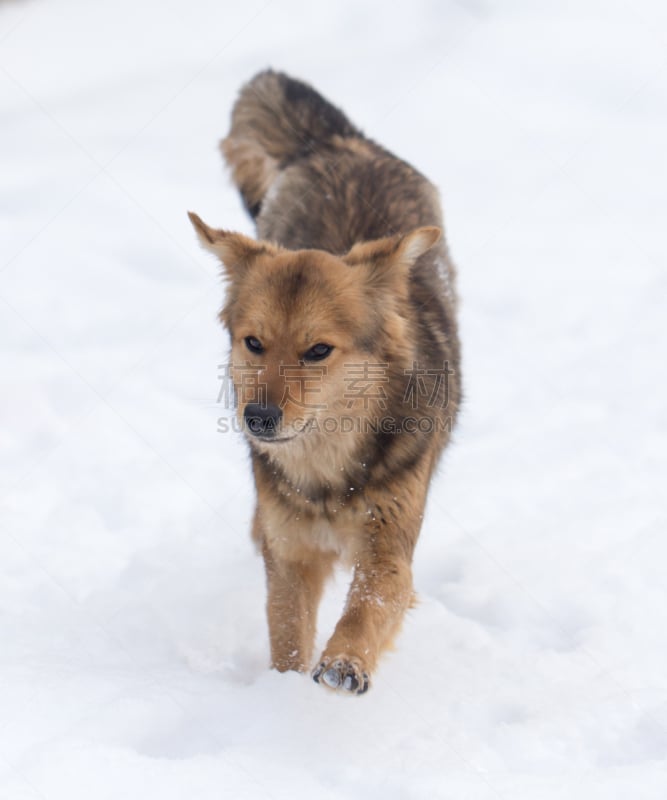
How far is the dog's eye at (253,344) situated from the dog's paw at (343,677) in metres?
1.12

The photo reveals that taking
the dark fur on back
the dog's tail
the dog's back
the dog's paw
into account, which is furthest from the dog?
the dog's tail

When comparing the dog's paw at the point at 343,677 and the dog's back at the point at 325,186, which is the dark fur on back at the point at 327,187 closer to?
the dog's back at the point at 325,186

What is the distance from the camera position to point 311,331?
11.4 ft

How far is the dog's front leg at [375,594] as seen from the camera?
3168mm

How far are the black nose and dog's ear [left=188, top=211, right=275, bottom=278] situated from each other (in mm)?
791

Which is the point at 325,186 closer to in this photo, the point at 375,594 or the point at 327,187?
the point at 327,187

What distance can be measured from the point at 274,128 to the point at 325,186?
0.72m

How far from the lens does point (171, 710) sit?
126 inches

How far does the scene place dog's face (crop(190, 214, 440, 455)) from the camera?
3.38 metres

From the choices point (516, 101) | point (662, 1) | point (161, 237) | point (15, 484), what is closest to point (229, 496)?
point (15, 484)

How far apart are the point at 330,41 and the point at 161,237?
5668mm

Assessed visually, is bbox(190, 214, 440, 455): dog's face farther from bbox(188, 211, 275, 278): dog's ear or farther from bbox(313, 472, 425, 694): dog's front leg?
bbox(313, 472, 425, 694): dog's front leg

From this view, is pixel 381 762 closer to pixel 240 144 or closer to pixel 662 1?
pixel 240 144

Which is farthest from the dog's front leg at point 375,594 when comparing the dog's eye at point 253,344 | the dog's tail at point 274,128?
the dog's tail at point 274,128
